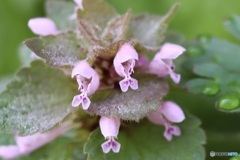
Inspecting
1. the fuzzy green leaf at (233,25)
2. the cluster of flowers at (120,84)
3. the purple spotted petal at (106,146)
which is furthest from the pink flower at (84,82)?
the fuzzy green leaf at (233,25)

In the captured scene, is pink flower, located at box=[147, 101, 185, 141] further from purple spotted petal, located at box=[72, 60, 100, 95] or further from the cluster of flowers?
purple spotted petal, located at box=[72, 60, 100, 95]

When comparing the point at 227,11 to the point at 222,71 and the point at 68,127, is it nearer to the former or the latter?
the point at 222,71

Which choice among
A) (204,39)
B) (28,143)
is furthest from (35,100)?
(204,39)

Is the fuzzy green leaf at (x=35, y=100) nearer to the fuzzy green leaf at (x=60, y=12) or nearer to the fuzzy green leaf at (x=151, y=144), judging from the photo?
the fuzzy green leaf at (x=151, y=144)

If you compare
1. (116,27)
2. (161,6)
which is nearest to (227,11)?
(161,6)

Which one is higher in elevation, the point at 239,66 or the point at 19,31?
the point at 19,31

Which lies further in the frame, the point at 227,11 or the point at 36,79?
the point at 227,11
